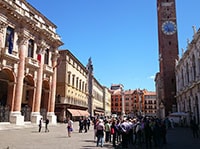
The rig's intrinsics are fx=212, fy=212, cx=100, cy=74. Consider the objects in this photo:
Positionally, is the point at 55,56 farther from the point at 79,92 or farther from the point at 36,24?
the point at 79,92

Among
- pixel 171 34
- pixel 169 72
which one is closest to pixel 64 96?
pixel 169 72

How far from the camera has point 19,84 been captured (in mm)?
25234

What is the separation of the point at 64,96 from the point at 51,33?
12647 mm

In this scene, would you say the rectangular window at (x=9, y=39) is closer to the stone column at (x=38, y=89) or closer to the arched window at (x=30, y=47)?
the arched window at (x=30, y=47)

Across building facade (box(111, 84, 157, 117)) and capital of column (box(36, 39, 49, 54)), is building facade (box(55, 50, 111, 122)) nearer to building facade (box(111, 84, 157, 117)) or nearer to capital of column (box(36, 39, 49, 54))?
capital of column (box(36, 39, 49, 54))

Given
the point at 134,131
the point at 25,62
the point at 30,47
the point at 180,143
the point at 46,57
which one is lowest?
the point at 180,143

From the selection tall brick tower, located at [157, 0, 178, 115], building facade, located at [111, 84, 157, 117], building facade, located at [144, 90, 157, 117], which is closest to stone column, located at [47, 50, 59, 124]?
tall brick tower, located at [157, 0, 178, 115]

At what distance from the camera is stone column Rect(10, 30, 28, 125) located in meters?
24.2

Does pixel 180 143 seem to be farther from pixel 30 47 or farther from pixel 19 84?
pixel 30 47

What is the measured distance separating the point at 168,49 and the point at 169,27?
5.74 metres

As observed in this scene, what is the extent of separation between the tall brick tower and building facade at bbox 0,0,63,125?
27799 millimetres

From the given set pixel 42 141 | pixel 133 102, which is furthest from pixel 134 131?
pixel 133 102

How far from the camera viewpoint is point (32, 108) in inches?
1139

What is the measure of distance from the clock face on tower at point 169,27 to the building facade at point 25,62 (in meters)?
29.3
